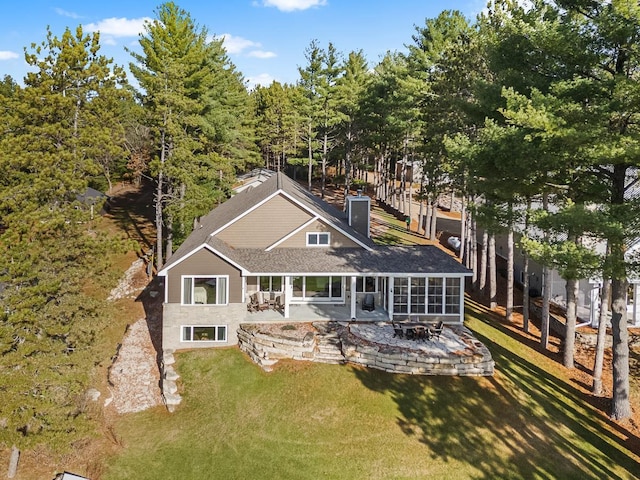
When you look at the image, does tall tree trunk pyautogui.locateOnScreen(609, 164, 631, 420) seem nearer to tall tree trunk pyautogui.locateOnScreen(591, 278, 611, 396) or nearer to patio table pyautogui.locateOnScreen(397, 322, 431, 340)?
tall tree trunk pyautogui.locateOnScreen(591, 278, 611, 396)

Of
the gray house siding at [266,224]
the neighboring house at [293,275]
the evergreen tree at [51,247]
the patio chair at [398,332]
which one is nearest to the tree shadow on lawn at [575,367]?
the neighboring house at [293,275]

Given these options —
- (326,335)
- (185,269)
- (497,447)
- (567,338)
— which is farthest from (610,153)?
(185,269)

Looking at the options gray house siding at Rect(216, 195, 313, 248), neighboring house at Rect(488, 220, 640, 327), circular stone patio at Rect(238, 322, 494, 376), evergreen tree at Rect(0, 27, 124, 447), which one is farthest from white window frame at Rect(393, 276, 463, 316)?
evergreen tree at Rect(0, 27, 124, 447)

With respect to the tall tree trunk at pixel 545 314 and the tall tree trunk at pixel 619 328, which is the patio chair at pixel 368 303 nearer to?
the tall tree trunk at pixel 545 314

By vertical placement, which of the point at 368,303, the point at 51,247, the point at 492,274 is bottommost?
the point at 368,303

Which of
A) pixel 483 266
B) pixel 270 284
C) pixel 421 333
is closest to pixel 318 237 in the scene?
pixel 270 284

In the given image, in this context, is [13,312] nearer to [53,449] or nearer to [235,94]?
[53,449]

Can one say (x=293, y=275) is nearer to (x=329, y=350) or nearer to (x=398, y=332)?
(x=329, y=350)

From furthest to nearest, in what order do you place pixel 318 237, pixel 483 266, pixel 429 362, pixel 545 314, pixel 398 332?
1. pixel 483 266
2. pixel 318 237
3. pixel 545 314
4. pixel 398 332
5. pixel 429 362
